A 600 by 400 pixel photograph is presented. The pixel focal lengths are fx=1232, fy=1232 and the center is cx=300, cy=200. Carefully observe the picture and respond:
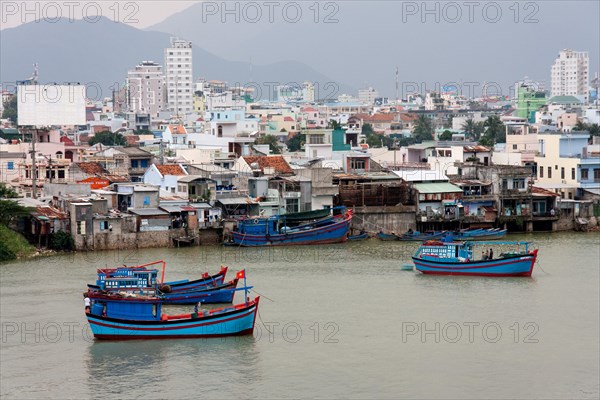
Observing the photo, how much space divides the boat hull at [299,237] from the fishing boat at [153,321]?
8.01 m

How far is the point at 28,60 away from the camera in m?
122

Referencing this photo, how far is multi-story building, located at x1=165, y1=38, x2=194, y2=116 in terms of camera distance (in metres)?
72.2

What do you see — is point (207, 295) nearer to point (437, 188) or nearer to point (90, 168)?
point (437, 188)

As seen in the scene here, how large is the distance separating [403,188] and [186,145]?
34.8 feet

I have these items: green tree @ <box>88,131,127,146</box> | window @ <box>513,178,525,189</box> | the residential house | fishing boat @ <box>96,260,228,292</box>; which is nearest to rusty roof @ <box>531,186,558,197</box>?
window @ <box>513,178,525,189</box>

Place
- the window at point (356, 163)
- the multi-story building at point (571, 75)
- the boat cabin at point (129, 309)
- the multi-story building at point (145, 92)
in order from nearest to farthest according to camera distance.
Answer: the boat cabin at point (129, 309), the window at point (356, 163), the multi-story building at point (145, 92), the multi-story building at point (571, 75)

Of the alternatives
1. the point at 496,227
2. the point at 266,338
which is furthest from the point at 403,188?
the point at 266,338

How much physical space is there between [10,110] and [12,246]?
1638 inches

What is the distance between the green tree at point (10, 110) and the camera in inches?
2327

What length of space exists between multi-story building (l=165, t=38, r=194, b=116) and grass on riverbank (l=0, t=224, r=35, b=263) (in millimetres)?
49001

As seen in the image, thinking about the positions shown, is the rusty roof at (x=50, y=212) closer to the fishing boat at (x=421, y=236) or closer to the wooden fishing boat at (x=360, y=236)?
the wooden fishing boat at (x=360, y=236)

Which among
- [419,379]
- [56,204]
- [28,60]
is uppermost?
[28,60]

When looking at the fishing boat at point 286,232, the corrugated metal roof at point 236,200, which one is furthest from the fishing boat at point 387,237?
the corrugated metal roof at point 236,200

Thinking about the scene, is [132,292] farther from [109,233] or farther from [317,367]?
[109,233]
